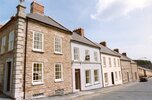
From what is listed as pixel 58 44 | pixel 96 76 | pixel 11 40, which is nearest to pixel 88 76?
pixel 96 76

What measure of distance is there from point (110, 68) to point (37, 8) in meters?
18.3

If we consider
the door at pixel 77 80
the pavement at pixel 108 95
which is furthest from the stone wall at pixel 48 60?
the door at pixel 77 80

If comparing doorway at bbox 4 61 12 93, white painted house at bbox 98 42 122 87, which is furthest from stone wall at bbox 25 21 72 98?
white painted house at bbox 98 42 122 87

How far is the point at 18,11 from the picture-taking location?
44.0 feet

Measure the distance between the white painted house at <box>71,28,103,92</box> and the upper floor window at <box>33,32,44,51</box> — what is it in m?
5.23

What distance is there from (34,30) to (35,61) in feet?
10.1

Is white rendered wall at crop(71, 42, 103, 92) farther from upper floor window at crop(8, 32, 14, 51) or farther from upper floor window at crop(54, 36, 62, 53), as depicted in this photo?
upper floor window at crop(8, 32, 14, 51)

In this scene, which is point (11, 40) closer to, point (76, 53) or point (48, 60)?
point (48, 60)

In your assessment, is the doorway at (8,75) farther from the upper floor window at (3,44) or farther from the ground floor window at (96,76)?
the ground floor window at (96,76)

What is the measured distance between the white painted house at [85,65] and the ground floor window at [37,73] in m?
5.28

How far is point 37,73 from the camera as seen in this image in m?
13.9

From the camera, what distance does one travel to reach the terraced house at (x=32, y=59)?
12688mm

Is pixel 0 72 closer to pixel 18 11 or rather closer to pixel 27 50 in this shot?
pixel 27 50

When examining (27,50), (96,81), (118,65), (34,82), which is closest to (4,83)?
(34,82)
